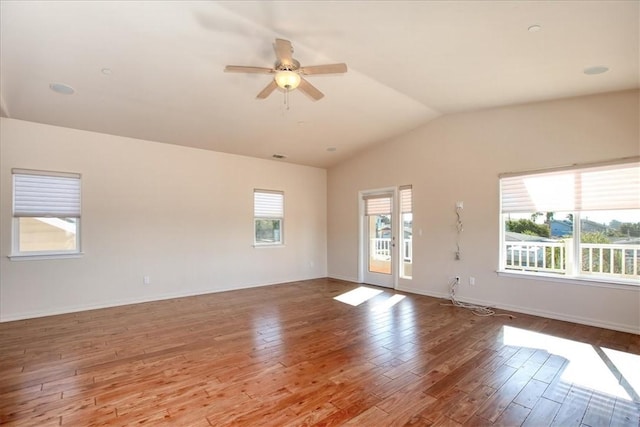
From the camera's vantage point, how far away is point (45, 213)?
4.66 meters

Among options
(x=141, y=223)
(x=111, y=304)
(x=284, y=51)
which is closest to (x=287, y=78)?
(x=284, y=51)

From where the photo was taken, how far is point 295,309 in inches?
196

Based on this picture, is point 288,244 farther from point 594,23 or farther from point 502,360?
point 594,23

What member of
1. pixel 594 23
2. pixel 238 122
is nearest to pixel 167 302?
pixel 238 122

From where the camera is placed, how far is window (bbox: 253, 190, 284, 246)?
688cm

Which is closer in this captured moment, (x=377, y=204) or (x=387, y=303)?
(x=387, y=303)

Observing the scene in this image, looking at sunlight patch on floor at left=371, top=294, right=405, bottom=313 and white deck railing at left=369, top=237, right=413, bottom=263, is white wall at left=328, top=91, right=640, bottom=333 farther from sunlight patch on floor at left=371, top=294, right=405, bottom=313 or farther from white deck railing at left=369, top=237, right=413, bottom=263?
sunlight patch on floor at left=371, top=294, right=405, bottom=313

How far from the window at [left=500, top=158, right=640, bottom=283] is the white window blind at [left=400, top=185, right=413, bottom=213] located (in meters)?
1.66

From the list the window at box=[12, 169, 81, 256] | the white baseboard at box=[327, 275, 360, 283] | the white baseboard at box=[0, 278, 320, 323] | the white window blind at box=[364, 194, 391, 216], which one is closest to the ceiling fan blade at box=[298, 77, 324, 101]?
the white window blind at box=[364, 194, 391, 216]

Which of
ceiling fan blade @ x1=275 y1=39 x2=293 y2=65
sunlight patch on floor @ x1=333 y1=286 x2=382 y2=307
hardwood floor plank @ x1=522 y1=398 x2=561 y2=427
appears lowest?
sunlight patch on floor @ x1=333 y1=286 x2=382 y2=307

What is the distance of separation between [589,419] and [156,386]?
331 cm

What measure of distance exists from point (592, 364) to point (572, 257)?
1.82 metres

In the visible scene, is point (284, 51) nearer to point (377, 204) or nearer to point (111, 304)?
point (377, 204)

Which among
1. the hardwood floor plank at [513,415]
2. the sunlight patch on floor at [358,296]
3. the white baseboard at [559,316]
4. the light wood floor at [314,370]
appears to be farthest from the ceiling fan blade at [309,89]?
A: the white baseboard at [559,316]
